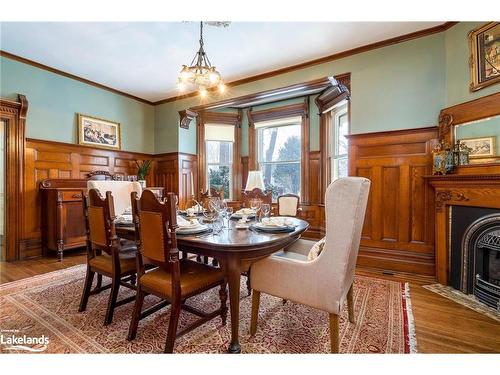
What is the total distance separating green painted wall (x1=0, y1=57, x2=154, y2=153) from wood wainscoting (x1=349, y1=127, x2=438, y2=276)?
11.6ft

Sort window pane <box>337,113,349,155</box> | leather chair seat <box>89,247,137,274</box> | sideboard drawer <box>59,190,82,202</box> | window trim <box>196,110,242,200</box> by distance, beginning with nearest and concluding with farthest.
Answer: leather chair seat <box>89,247,137,274</box> < sideboard drawer <box>59,190,82,202</box> < window pane <box>337,113,349,155</box> < window trim <box>196,110,242,200</box>

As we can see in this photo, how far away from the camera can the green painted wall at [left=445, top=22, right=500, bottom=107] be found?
2.47 meters

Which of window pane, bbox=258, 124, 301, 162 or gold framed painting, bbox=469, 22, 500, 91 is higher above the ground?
gold framed painting, bbox=469, 22, 500, 91

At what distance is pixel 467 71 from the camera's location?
8.13ft

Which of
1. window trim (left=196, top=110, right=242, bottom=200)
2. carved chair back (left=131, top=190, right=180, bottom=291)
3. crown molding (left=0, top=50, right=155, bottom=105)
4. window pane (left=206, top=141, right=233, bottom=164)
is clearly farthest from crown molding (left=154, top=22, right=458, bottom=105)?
carved chair back (left=131, top=190, right=180, bottom=291)

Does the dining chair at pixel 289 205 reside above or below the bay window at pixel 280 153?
below

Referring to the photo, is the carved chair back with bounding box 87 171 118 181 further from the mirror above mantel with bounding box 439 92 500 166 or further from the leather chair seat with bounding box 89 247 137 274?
the mirror above mantel with bounding box 439 92 500 166

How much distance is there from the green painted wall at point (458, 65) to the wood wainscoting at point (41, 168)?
16.5 ft

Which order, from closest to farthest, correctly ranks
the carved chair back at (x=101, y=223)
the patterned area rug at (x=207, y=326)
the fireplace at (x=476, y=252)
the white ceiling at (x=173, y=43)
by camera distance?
1. the patterned area rug at (x=207, y=326)
2. the carved chair back at (x=101, y=223)
3. the fireplace at (x=476, y=252)
4. the white ceiling at (x=173, y=43)

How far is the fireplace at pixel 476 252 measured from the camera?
218cm

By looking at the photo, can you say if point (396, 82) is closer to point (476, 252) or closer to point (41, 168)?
point (476, 252)

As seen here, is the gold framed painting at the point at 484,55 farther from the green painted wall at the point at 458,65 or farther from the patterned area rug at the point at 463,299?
the patterned area rug at the point at 463,299

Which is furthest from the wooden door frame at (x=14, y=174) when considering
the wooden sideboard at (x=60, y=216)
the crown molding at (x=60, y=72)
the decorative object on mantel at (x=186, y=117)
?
the decorative object on mantel at (x=186, y=117)

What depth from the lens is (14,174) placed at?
11.0ft
